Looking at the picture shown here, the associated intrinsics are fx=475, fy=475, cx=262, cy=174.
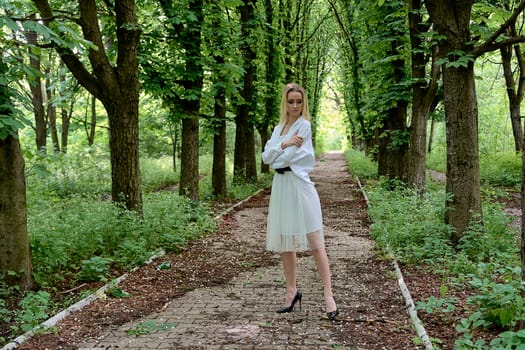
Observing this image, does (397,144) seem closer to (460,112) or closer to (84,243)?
(460,112)

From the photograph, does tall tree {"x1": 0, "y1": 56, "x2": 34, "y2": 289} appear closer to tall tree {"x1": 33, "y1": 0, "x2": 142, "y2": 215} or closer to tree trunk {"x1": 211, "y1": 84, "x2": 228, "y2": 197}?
tall tree {"x1": 33, "y1": 0, "x2": 142, "y2": 215}

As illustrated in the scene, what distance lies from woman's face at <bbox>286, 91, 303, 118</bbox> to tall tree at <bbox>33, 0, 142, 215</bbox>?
4354 millimetres

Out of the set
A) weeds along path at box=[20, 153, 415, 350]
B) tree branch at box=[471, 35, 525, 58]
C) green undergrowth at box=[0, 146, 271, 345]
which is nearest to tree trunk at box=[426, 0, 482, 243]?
tree branch at box=[471, 35, 525, 58]

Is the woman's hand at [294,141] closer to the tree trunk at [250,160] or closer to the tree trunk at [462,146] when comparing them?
the tree trunk at [462,146]

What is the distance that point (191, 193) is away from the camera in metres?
12.3

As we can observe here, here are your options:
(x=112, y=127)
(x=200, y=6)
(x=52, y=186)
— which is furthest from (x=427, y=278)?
(x=52, y=186)

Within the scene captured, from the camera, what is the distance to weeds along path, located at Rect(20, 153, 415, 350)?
433 centimetres

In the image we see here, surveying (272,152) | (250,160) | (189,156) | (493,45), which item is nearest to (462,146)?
(493,45)

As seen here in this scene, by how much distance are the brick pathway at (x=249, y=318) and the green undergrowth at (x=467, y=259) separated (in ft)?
2.04

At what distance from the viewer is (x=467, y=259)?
20.6 ft

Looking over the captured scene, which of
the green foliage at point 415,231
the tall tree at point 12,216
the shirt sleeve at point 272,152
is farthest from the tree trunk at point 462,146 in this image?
the tall tree at point 12,216

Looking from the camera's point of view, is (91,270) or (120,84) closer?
(91,270)

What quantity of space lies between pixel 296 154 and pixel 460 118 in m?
3.42

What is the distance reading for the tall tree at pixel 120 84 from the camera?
8.14 meters
